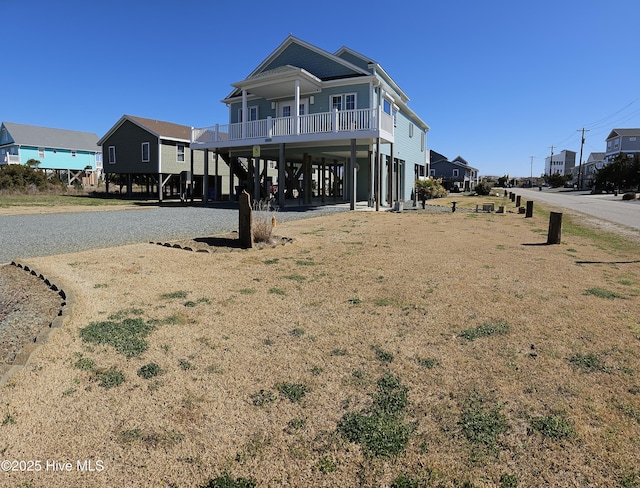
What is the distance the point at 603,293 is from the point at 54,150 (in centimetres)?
5543

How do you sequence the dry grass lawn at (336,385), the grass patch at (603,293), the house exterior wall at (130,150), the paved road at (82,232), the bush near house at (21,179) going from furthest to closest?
the bush near house at (21,179) < the house exterior wall at (130,150) < the paved road at (82,232) < the grass patch at (603,293) < the dry grass lawn at (336,385)

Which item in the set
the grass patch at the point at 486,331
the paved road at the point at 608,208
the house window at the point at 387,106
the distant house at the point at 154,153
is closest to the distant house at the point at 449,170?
the paved road at the point at 608,208

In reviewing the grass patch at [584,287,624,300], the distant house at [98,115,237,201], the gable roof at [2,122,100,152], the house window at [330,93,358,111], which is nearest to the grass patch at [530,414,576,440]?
the grass patch at [584,287,624,300]

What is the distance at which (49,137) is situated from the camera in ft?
160

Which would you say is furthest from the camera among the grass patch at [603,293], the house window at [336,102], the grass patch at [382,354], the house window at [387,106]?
the house window at [387,106]

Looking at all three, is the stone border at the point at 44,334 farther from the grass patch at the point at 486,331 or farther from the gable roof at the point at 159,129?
the gable roof at the point at 159,129

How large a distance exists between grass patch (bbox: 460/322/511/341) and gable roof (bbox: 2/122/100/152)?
4972 centimetres

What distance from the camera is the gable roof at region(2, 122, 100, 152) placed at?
152 ft

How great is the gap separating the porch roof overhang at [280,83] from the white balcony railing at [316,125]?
1.79 metres

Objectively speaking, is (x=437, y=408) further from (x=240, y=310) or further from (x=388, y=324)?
(x=240, y=310)

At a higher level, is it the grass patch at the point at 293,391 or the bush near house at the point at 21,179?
the bush near house at the point at 21,179

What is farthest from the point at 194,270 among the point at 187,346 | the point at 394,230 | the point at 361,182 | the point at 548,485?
the point at 361,182

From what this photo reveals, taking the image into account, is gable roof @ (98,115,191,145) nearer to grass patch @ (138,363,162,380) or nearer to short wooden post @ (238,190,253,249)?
short wooden post @ (238,190,253,249)

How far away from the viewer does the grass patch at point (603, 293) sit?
5566 millimetres
